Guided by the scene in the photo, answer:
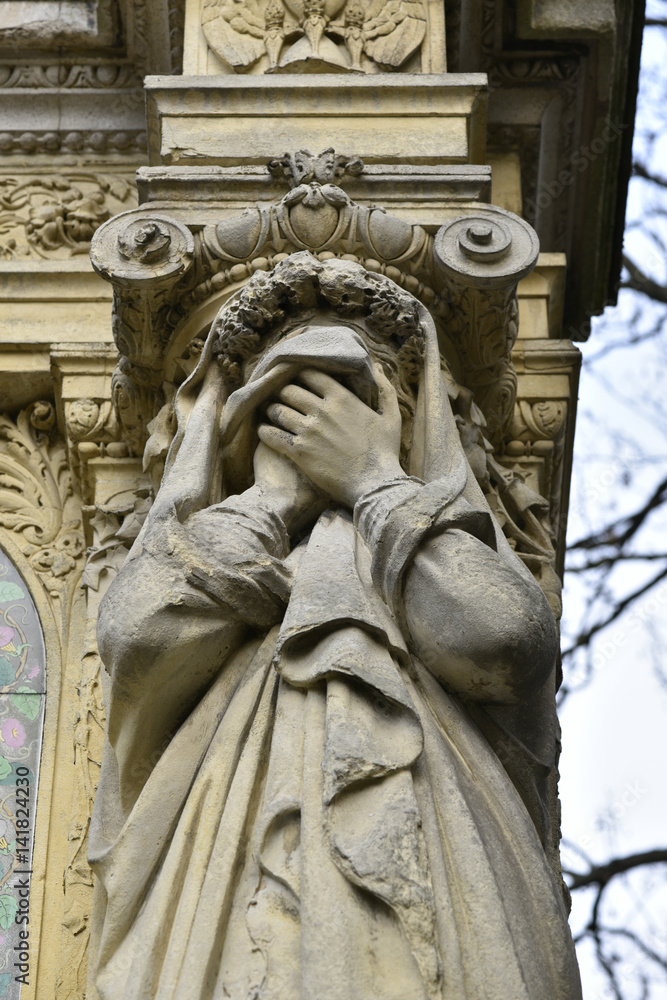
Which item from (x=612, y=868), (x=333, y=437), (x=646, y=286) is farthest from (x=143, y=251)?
(x=646, y=286)

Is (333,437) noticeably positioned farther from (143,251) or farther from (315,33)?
(315,33)

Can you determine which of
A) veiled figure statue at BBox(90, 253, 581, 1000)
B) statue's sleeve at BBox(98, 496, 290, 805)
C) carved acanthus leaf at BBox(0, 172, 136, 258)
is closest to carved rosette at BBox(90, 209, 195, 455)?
veiled figure statue at BBox(90, 253, 581, 1000)

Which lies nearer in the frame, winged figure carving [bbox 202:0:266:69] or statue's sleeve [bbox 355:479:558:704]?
statue's sleeve [bbox 355:479:558:704]

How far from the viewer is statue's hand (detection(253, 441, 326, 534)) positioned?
10.4 feet

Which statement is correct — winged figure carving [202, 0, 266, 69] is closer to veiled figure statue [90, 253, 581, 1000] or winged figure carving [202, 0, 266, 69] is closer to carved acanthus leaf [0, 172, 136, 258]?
carved acanthus leaf [0, 172, 136, 258]

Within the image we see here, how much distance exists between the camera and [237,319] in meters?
3.47

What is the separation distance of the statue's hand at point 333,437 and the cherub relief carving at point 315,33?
1422mm

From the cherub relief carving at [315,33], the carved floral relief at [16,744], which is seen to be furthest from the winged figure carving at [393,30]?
the carved floral relief at [16,744]

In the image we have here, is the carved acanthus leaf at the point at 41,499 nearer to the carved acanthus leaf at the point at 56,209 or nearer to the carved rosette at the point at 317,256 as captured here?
the carved rosette at the point at 317,256

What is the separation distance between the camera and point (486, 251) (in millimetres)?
3623

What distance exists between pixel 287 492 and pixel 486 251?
865 millimetres

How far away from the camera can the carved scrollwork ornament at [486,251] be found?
360 centimetres

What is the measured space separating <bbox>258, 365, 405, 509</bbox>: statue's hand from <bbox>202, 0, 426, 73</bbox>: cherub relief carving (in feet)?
4.67

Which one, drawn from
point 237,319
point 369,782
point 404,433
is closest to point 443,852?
point 369,782
